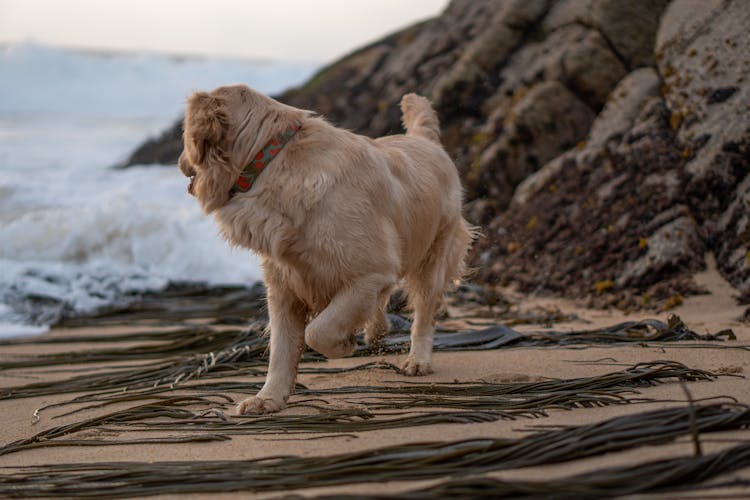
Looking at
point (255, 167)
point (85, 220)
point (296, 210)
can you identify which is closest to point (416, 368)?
point (296, 210)

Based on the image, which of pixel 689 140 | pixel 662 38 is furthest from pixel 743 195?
pixel 662 38

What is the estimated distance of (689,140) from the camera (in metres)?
8.45

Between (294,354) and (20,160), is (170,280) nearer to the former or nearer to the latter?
(294,354)

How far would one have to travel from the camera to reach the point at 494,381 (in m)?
4.84

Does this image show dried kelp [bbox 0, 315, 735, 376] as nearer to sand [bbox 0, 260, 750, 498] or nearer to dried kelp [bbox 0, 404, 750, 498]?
sand [bbox 0, 260, 750, 498]

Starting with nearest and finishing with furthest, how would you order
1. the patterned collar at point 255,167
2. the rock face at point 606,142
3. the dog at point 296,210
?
the dog at point 296,210 < the patterned collar at point 255,167 < the rock face at point 606,142

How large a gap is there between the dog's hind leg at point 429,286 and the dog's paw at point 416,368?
4.6 inches

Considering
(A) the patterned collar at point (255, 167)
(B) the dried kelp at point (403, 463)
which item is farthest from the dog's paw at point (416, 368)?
(B) the dried kelp at point (403, 463)

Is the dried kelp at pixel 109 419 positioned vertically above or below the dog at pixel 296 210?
below

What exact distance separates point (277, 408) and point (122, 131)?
3231cm

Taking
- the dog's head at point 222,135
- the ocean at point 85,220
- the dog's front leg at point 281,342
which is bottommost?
the ocean at point 85,220

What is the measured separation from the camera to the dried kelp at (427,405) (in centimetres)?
383

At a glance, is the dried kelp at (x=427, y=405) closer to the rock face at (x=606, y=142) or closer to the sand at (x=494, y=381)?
the sand at (x=494, y=381)

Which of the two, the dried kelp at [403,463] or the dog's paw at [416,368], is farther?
the dog's paw at [416,368]
